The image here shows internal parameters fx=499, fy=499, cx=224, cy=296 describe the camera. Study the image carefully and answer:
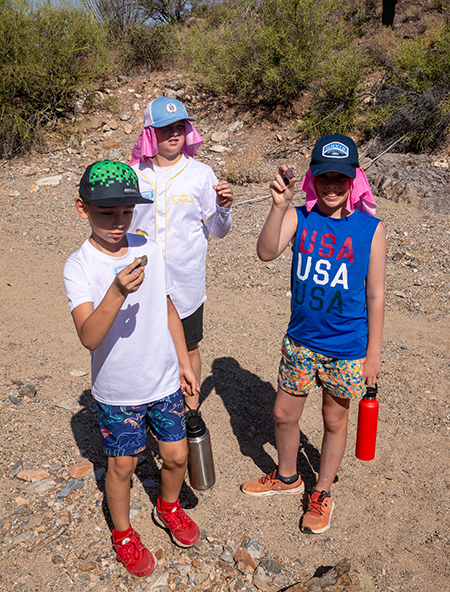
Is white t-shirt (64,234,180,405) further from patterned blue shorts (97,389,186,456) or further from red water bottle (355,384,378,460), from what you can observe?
red water bottle (355,384,378,460)

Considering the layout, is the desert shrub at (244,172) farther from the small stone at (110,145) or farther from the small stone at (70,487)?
the small stone at (70,487)

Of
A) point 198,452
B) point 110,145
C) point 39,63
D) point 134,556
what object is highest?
point 39,63

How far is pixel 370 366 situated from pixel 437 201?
5.25 metres

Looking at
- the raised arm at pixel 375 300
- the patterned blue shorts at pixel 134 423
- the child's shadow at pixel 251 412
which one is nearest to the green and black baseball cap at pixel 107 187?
the patterned blue shorts at pixel 134 423

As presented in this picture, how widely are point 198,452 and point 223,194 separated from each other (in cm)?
123

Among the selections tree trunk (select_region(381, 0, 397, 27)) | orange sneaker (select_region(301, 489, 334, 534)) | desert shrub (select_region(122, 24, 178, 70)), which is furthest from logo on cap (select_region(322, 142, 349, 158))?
tree trunk (select_region(381, 0, 397, 27))

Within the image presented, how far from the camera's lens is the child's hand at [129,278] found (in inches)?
61.0

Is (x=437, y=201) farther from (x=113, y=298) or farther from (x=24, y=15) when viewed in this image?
(x=24, y=15)

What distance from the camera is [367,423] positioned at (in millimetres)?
2363

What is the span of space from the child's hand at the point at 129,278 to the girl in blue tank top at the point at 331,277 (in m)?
0.68

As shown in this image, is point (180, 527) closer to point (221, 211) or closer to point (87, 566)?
point (87, 566)

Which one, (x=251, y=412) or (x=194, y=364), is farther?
(x=251, y=412)

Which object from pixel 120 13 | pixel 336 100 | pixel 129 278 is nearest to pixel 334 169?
pixel 129 278

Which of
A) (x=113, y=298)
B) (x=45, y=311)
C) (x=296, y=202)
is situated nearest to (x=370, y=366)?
(x=113, y=298)
